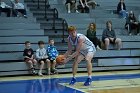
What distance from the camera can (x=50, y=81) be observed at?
10.8 m

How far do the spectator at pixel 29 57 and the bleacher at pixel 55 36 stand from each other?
22cm

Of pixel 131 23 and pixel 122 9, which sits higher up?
pixel 122 9

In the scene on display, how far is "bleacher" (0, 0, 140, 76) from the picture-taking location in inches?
497

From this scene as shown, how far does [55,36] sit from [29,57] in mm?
2779

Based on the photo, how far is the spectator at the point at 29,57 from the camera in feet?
40.1

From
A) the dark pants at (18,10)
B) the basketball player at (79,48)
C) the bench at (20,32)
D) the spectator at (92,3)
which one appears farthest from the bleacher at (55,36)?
the basketball player at (79,48)

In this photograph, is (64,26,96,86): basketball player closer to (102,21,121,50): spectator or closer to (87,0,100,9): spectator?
(102,21,121,50): spectator

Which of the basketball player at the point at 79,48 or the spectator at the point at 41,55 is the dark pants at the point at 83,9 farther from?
the basketball player at the point at 79,48

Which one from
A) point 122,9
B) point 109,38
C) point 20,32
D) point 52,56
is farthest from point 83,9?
point 52,56

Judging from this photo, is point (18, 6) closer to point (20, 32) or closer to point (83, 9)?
point (20, 32)

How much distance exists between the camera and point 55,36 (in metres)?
14.8

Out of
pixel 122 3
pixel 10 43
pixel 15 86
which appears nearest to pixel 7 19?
pixel 10 43

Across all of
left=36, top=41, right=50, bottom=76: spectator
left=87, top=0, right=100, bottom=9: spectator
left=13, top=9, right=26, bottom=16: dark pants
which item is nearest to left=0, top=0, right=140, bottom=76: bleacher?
left=87, top=0, right=100, bottom=9: spectator

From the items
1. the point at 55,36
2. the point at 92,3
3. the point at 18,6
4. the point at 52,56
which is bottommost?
the point at 52,56
